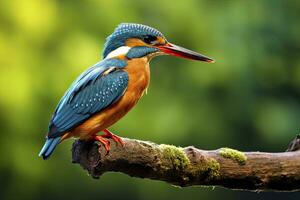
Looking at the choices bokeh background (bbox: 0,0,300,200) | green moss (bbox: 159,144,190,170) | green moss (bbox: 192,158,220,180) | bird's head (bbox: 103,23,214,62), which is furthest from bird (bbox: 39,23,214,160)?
bokeh background (bbox: 0,0,300,200)

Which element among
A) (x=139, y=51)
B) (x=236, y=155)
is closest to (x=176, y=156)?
(x=236, y=155)

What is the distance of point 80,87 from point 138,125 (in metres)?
3.94

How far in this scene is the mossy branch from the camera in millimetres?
3309

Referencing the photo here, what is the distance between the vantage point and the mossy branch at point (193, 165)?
3.31 metres

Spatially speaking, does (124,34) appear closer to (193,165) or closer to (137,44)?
(137,44)

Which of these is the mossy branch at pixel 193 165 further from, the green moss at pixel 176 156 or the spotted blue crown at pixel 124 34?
the spotted blue crown at pixel 124 34

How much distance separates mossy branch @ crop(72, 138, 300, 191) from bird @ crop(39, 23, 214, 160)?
44 mm

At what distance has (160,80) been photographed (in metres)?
7.65

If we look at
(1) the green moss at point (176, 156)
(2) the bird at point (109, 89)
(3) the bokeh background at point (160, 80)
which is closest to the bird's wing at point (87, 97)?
(2) the bird at point (109, 89)

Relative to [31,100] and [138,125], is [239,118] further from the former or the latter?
[31,100]

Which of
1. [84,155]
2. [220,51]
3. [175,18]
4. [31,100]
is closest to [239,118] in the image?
[220,51]

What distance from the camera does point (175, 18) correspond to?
280 inches

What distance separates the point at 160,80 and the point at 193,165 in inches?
165

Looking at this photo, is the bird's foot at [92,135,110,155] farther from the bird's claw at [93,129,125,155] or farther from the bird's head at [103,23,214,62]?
the bird's head at [103,23,214,62]
